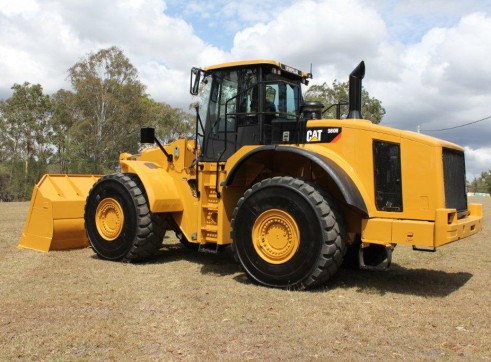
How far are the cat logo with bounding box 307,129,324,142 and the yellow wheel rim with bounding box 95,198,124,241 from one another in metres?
3.22

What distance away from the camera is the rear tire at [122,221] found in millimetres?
7512

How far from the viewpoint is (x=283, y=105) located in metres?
7.23

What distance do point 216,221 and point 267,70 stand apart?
2.25 meters

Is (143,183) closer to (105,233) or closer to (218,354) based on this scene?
(105,233)

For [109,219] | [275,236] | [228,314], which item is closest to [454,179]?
[275,236]

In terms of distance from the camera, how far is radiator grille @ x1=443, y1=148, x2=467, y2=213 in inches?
231

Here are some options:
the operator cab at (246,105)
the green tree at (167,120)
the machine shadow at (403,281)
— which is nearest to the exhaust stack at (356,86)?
the operator cab at (246,105)

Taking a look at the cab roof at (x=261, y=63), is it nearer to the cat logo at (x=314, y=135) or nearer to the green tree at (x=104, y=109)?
the cat logo at (x=314, y=135)

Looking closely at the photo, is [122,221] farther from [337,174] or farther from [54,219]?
[337,174]

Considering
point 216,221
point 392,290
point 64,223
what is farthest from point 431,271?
point 64,223

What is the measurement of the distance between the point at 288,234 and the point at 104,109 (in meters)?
33.6

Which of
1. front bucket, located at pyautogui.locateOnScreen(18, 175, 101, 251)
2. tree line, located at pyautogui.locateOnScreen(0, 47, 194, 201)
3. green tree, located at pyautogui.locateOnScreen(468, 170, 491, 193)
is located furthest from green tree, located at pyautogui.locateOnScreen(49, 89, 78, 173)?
green tree, located at pyautogui.locateOnScreen(468, 170, 491, 193)

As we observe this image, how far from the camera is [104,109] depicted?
3722cm

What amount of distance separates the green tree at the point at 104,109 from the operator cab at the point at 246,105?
99.0ft
